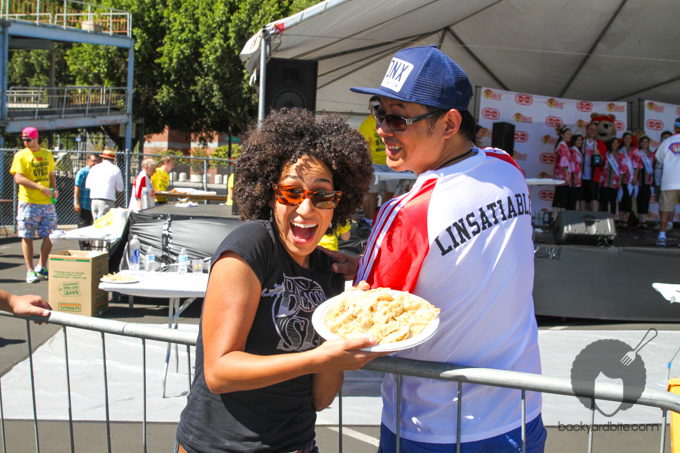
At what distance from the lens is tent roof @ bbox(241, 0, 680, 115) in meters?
7.37

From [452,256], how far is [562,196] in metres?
10.6

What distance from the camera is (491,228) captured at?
1.40m

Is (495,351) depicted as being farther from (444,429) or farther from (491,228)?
(491,228)

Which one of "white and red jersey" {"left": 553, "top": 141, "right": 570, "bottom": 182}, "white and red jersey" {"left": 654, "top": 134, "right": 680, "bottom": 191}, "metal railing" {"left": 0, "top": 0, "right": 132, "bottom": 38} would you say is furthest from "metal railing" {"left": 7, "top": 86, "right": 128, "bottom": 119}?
"white and red jersey" {"left": 654, "top": 134, "right": 680, "bottom": 191}

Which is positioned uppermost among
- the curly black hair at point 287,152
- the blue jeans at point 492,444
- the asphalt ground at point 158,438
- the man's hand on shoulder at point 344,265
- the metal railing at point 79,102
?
the metal railing at point 79,102

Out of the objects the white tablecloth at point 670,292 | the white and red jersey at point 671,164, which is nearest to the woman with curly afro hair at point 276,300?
the white tablecloth at point 670,292

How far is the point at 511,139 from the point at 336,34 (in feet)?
17.7

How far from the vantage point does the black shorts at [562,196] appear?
1093 cm

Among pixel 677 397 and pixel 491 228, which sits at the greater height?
pixel 491 228

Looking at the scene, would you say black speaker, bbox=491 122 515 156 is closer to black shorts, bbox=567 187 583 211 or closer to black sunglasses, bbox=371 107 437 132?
black shorts, bbox=567 187 583 211

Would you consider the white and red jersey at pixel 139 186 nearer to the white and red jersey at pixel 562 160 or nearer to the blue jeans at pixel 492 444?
the white and red jersey at pixel 562 160

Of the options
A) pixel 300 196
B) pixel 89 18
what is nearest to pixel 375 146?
pixel 300 196

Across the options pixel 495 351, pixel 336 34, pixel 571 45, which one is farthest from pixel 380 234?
pixel 571 45

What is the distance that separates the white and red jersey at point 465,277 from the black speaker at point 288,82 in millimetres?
6278
